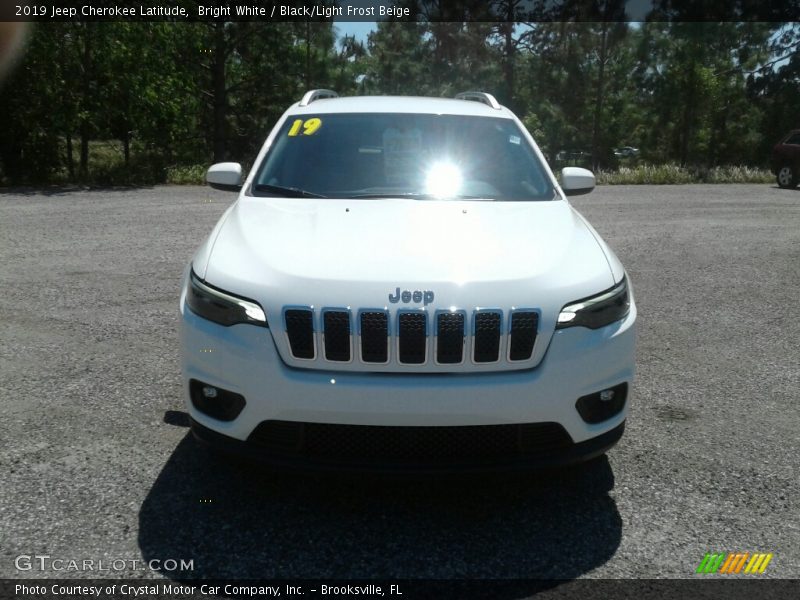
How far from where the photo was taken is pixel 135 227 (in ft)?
40.0

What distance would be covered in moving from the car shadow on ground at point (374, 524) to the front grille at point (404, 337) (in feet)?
1.49

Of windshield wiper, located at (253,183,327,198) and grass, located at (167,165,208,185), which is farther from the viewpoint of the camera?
grass, located at (167,165,208,185)

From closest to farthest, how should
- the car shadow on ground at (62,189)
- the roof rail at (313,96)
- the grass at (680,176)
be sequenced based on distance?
the roof rail at (313,96) → the car shadow on ground at (62,189) → the grass at (680,176)

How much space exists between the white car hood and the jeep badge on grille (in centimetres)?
3

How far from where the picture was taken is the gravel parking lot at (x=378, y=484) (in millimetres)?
2998

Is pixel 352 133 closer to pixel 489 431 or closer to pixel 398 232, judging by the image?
pixel 398 232

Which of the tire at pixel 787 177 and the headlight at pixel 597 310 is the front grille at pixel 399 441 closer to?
the headlight at pixel 597 310

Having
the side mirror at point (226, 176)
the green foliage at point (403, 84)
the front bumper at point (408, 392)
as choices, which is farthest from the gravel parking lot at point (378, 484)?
the green foliage at point (403, 84)

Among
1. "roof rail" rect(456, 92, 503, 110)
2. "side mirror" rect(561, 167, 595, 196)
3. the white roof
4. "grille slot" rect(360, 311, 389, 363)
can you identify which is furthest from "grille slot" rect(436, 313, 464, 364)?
"roof rail" rect(456, 92, 503, 110)

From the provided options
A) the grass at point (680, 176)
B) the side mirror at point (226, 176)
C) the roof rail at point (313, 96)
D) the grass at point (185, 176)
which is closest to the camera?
the side mirror at point (226, 176)

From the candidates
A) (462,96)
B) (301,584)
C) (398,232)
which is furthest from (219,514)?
(462,96)

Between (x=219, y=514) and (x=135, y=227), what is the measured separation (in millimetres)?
9703

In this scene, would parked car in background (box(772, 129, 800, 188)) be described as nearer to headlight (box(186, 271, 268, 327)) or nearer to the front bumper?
the front bumper

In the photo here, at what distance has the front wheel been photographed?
2303 cm
